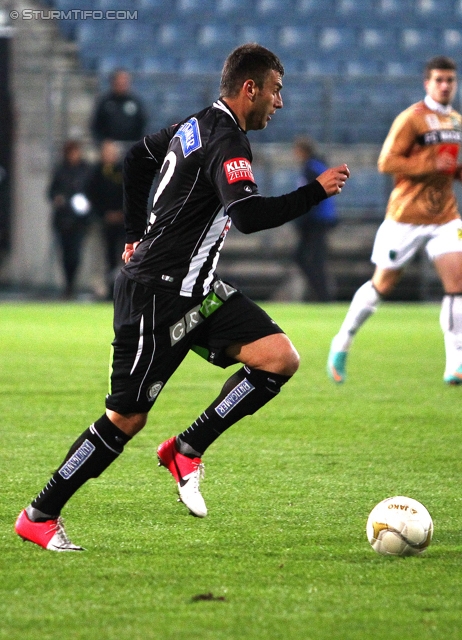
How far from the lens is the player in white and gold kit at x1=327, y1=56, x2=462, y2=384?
27.6ft

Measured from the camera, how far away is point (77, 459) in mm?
4203

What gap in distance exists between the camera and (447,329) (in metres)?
8.35

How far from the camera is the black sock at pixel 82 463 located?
13.7 feet

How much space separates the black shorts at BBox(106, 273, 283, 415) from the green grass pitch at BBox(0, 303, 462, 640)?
0.57 m

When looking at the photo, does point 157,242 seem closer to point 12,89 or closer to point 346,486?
point 346,486

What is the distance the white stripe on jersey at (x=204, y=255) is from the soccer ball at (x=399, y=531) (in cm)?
111

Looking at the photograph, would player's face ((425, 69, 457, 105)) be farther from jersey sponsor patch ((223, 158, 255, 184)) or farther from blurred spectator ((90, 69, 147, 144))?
blurred spectator ((90, 69, 147, 144))

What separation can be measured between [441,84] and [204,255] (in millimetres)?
4771

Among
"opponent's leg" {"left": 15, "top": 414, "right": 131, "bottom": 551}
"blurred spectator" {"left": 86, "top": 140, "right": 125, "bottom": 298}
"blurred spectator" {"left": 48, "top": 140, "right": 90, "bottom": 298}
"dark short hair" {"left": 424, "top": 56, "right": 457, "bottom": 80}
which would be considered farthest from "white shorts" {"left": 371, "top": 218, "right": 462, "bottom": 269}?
"blurred spectator" {"left": 48, "top": 140, "right": 90, "bottom": 298}

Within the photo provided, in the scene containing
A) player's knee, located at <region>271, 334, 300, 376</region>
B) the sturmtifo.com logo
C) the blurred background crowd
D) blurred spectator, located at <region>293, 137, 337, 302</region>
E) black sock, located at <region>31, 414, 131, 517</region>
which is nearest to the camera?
black sock, located at <region>31, 414, 131, 517</region>

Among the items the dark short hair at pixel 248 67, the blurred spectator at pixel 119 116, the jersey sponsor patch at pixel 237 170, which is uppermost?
the dark short hair at pixel 248 67

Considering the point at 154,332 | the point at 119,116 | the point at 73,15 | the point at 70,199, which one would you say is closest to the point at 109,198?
the point at 70,199

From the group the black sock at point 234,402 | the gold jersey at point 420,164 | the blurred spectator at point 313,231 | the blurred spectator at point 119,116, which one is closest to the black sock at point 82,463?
the black sock at point 234,402

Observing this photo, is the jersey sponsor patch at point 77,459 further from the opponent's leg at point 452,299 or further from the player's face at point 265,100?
the opponent's leg at point 452,299
